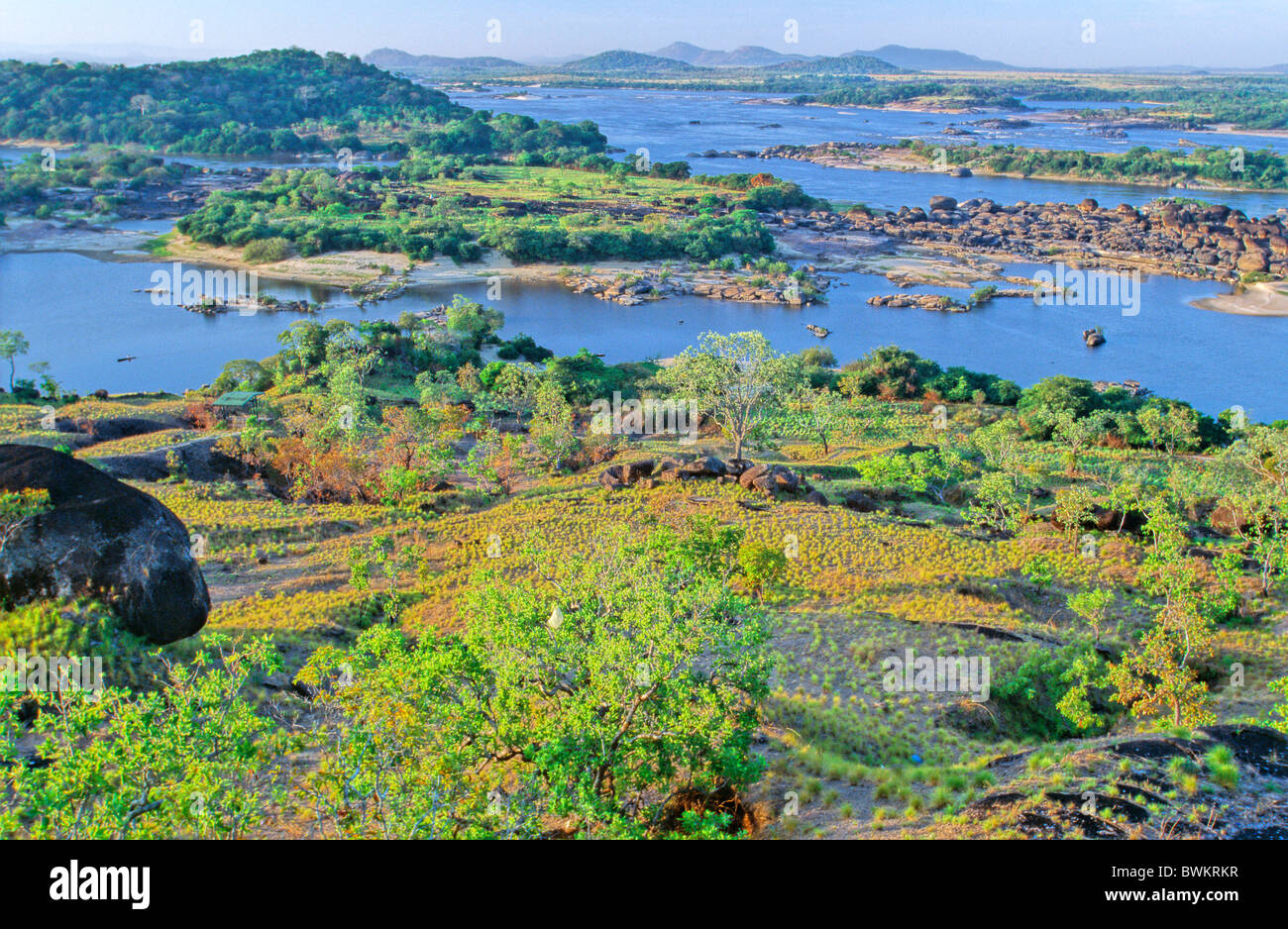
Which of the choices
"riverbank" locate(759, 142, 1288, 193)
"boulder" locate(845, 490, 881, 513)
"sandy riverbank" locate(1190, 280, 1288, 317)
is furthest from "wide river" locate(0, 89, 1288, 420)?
"riverbank" locate(759, 142, 1288, 193)

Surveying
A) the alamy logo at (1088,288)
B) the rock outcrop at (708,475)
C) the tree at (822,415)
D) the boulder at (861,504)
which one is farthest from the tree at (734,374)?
the alamy logo at (1088,288)

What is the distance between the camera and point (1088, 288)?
290ft

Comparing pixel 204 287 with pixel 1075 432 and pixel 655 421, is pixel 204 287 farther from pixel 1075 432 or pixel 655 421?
pixel 1075 432

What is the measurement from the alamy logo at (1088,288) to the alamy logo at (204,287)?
72492mm

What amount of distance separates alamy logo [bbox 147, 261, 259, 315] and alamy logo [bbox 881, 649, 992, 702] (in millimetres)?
67936

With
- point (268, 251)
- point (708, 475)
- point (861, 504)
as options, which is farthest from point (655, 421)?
point (268, 251)

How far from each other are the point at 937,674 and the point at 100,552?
17.5 metres

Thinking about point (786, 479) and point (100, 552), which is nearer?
point (100, 552)

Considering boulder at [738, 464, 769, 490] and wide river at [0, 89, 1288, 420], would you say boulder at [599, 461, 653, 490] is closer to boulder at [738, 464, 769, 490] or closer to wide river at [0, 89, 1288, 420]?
boulder at [738, 464, 769, 490]

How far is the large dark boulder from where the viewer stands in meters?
16.8

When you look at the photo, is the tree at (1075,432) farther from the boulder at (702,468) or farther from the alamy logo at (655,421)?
the alamy logo at (655,421)

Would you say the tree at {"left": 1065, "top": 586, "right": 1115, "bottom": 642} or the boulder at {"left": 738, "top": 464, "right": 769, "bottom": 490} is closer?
the tree at {"left": 1065, "top": 586, "right": 1115, "bottom": 642}
